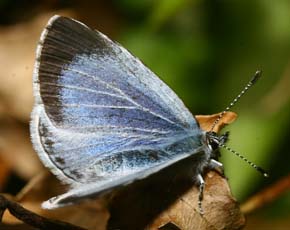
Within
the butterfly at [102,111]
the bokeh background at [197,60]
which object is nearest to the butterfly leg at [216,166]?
the butterfly at [102,111]

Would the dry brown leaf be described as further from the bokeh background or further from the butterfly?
the bokeh background

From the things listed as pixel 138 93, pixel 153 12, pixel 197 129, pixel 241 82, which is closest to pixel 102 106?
pixel 138 93

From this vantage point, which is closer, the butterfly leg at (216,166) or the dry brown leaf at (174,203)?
the dry brown leaf at (174,203)

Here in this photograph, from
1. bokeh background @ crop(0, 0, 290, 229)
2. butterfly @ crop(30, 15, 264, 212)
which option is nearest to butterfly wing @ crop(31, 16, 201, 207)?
butterfly @ crop(30, 15, 264, 212)

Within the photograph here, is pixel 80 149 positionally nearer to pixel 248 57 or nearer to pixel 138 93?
pixel 138 93

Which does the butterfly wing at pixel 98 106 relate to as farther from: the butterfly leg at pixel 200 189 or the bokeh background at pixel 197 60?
the bokeh background at pixel 197 60

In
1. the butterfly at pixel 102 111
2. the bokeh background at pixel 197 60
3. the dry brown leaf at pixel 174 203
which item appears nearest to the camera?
the dry brown leaf at pixel 174 203

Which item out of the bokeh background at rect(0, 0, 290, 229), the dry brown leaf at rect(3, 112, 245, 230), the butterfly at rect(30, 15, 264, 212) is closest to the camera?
the dry brown leaf at rect(3, 112, 245, 230)
